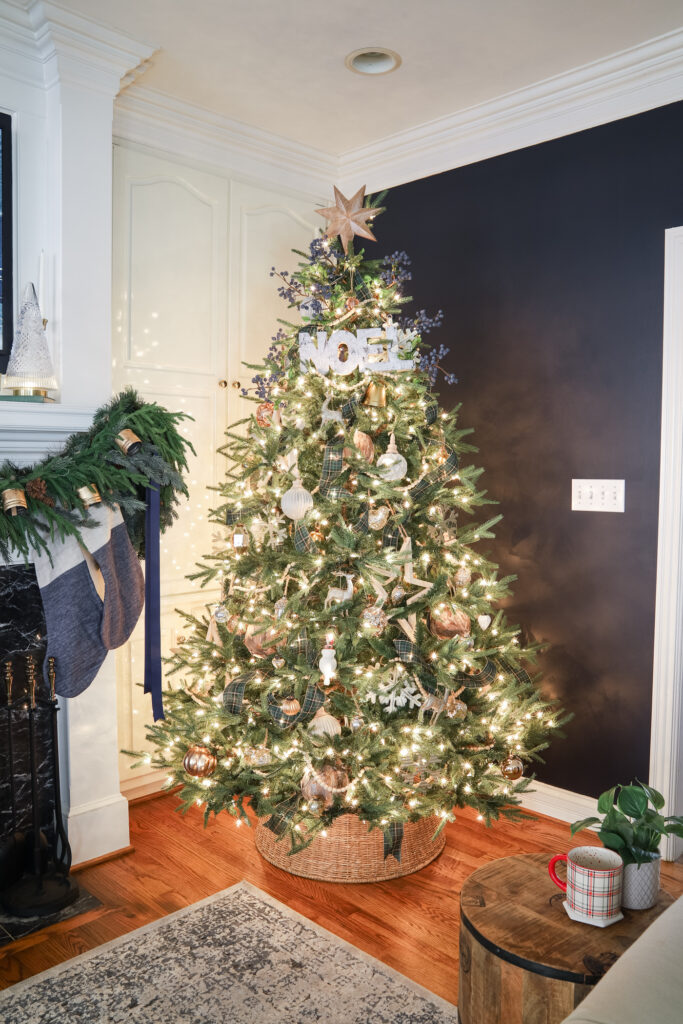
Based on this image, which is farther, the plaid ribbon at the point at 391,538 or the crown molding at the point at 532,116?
the crown molding at the point at 532,116

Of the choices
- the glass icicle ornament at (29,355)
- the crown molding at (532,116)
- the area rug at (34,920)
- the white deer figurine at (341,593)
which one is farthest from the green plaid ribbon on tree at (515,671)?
the crown molding at (532,116)

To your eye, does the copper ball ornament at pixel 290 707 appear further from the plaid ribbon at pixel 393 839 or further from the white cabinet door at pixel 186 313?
the white cabinet door at pixel 186 313

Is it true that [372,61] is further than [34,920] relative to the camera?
Yes

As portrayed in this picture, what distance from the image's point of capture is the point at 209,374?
313 centimetres

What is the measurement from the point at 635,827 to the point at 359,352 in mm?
1520

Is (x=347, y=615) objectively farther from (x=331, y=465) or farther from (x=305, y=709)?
(x=331, y=465)

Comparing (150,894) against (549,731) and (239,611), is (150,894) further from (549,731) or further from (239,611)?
(549,731)

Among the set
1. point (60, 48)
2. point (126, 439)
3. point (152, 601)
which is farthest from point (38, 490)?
point (60, 48)

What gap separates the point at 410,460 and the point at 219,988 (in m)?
1.56

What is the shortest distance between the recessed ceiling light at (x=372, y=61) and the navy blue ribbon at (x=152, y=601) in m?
1.61

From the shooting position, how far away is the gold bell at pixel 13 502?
206cm

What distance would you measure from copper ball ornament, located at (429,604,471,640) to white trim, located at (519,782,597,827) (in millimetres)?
874

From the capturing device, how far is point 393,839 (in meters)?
2.24

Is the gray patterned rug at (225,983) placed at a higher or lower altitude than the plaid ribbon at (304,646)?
lower
